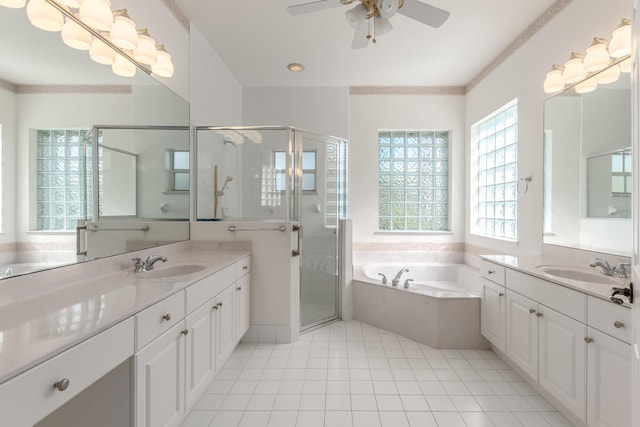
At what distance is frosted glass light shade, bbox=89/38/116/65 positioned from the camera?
1.51 meters

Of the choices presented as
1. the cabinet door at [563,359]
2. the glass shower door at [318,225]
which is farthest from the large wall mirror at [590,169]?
the glass shower door at [318,225]

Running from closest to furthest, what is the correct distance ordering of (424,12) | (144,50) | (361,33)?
(424,12), (144,50), (361,33)

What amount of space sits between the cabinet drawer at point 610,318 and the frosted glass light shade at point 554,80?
5.45 feet

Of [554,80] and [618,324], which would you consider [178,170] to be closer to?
[618,324]

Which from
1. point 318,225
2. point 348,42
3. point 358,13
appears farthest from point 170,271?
point 348,42

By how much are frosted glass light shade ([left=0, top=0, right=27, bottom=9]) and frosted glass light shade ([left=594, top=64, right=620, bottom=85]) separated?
2970 mm

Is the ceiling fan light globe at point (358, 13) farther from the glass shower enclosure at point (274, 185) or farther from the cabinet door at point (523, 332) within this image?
the cabinet door at point (523, 332)

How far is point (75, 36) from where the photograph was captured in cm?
141

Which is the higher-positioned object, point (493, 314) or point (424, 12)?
point (424, 12)

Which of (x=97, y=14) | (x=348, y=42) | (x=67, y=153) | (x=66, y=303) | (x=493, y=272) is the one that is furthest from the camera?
(x=348, y=42)

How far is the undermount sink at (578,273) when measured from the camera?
66.6 inches

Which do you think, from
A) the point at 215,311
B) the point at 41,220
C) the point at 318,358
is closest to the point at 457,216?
the point at 318,358

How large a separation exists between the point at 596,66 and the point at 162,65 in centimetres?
282

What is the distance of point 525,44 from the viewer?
103 inches
